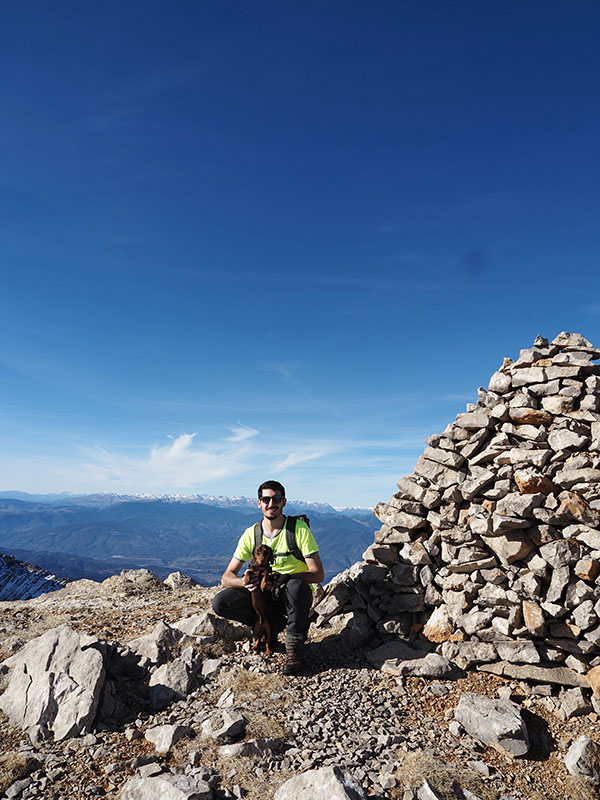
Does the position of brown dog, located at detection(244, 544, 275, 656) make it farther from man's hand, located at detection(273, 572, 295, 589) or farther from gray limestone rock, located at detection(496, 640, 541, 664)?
gray limestone rock, located at detection(496, 640, 541, 664)

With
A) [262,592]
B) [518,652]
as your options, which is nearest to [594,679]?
[518,652]

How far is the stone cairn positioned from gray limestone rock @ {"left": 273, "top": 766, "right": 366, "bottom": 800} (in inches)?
154

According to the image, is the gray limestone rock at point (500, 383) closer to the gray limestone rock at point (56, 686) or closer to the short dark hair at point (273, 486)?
the short dark hair at point (273, 486)

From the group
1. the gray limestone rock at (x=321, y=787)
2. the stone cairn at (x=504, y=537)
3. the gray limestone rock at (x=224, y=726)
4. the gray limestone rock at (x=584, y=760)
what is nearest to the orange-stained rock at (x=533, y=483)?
the stone cairn at (x=504, y=537)

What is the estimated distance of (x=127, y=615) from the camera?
433 inches

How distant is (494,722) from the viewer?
20.5ft

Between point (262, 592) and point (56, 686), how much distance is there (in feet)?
10.3

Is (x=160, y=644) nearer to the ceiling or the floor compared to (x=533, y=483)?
nearer to the floor

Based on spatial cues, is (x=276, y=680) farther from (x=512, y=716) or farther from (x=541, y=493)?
(x=541, y=493)

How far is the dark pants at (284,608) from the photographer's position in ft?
25.2

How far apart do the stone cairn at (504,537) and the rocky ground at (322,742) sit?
822 mm

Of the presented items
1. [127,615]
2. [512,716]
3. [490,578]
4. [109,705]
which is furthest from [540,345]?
[127,615]

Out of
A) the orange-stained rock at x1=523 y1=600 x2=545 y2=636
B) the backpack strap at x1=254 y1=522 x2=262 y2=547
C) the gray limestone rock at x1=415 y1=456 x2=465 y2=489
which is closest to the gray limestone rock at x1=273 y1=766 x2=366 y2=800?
the backpack strap at x1=254 y1=522 x2=262 y2=547

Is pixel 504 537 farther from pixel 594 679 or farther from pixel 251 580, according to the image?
pixel 251 580
